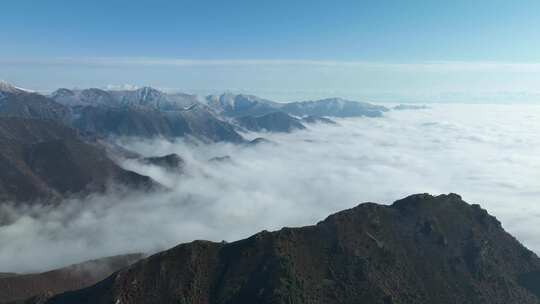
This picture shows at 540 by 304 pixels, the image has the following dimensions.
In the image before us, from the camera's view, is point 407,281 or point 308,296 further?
point 407,281

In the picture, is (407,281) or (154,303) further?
(407,281)

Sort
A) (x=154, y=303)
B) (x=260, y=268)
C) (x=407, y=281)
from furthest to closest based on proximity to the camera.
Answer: (x=407, y=281), (x=260, y=268), (x=154, y=303)

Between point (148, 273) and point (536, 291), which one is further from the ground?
point (148, 273)

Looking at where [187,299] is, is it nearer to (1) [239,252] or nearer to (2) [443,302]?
(1) [239,252]

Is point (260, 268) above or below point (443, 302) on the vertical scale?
above

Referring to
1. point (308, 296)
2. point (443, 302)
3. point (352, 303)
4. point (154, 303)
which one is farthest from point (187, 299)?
point (443, 302)

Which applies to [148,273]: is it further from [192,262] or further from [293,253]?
[293,253]

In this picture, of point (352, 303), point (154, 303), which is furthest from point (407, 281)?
point (154, 303)

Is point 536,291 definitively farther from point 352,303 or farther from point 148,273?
point 148,273

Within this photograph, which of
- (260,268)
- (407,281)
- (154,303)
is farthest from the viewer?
(407,281)
